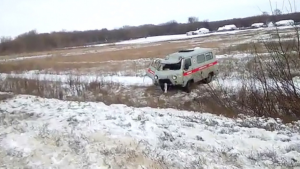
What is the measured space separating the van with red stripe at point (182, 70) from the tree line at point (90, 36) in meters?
63.7

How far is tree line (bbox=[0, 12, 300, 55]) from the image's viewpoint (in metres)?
83.1

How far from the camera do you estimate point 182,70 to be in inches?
683

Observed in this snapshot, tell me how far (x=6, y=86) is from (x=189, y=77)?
36.8 ft

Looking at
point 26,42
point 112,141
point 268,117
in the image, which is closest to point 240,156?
point 112,141

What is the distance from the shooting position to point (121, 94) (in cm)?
1875

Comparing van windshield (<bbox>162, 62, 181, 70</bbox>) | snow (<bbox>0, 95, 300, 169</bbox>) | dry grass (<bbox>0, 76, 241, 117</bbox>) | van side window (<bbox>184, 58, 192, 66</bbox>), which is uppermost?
van side window (<bbox>184, 58, 192, 66</bbox>)

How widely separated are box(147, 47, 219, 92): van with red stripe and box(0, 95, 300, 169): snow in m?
8.41

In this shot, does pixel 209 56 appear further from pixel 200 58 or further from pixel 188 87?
pixel 188 87

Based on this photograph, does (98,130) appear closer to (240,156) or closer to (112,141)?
(112,141)

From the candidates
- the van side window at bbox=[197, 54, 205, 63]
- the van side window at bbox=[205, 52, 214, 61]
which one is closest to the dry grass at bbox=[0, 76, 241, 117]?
the van side window at bbox=[197, 54, 205, 63]

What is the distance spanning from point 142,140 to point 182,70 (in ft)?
36.5

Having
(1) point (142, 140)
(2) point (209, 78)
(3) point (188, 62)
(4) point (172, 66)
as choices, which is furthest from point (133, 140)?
(2) point (209, 78)

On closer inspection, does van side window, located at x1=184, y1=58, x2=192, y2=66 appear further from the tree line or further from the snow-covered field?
the tree line

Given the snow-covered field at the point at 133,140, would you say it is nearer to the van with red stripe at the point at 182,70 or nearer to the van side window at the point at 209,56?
the van with red stripe at the point at 182,70
